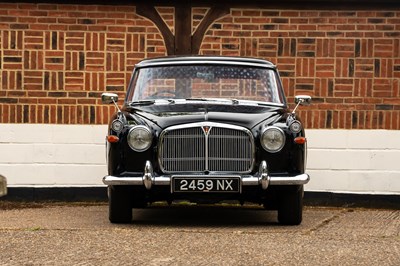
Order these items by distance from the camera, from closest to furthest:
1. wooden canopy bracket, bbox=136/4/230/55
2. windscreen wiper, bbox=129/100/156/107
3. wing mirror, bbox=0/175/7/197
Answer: windscreen wiper, bbox=129/100/156/107
wing mirror, bbox=0/175/7/197
wooden canopy bracket, bbox=136/4/230/55

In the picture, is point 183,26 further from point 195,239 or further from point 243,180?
point 195,239

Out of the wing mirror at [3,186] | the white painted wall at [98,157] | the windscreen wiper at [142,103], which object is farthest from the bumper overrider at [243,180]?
the wing mirror at [3,186]

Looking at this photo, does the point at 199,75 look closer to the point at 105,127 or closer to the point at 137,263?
the point at 105,127

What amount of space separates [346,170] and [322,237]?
163 inches

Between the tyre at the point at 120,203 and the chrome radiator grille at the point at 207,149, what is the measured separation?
46 centimetres

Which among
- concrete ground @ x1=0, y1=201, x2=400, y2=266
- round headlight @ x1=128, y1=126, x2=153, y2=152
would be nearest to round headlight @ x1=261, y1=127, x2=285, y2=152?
concrete ground @ x1=0, y1=201, x2=400, y2=266

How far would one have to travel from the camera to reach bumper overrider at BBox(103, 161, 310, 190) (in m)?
8.91

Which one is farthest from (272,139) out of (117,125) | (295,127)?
(117,125)

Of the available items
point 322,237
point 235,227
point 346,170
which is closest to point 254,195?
point 235,227

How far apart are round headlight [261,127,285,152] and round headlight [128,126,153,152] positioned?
3.11 ft

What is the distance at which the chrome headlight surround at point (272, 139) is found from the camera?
9.05 m

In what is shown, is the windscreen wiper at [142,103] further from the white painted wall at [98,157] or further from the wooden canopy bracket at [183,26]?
the wooden canopy bracket at [183,26]

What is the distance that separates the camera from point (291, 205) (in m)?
9.33

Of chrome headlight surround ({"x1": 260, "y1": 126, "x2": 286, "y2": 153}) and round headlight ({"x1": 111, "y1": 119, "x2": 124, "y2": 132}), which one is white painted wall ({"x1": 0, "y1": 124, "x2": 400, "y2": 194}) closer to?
round headlight ({"x1": 111, "y1": 119, "x2": 124, "y2": 132})
